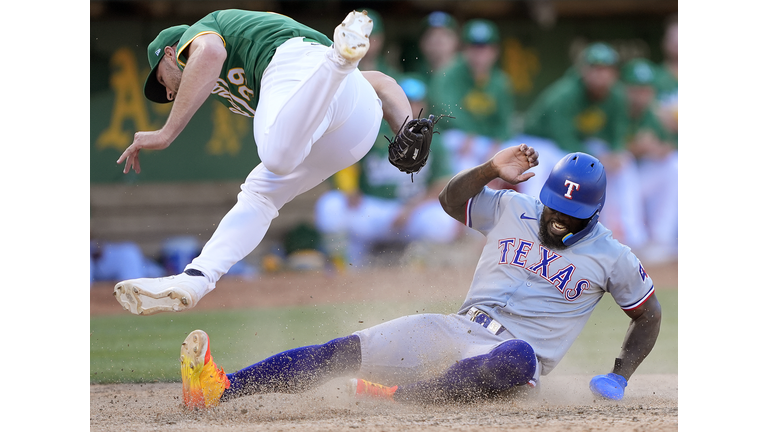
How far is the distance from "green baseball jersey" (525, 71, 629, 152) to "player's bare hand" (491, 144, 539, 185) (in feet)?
21.1

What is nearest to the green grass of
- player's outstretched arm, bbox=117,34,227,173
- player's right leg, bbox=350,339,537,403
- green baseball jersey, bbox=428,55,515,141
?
player's right leg, bbox=350,339,537,403

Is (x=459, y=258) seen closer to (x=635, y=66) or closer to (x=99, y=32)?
(x=635, y=66)

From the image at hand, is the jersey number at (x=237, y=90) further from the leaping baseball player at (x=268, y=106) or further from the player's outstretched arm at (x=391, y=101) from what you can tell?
the player's outstretched arm at (x=391, y=101)

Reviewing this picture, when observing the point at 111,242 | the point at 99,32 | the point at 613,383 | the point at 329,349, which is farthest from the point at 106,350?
the point at 99,32

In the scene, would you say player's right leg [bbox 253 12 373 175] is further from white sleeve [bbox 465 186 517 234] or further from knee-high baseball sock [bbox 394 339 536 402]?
knee-high baseball sock [bbox 394 339 536 402]

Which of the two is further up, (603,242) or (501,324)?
(603,242)

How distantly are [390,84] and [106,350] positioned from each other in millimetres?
3283

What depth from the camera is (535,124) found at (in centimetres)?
1013

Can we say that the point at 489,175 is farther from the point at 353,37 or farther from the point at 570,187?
the point at 353,37

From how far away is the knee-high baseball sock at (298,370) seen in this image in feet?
11.8

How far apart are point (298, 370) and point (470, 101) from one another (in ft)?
21.9

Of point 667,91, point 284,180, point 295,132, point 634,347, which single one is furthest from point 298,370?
point 667,91

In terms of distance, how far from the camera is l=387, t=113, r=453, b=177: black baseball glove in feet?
11.6

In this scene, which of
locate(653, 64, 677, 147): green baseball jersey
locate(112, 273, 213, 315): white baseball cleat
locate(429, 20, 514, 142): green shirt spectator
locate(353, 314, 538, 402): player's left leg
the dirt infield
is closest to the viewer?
the dirt infield
